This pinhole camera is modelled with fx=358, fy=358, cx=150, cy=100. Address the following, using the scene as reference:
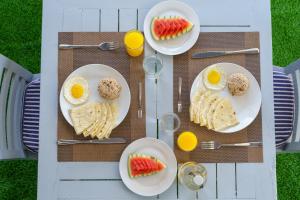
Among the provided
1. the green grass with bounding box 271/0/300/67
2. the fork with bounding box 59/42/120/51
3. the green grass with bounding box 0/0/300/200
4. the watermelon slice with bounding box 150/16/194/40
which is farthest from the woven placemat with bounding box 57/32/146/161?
the green grass with bounding box 271/0/300/67

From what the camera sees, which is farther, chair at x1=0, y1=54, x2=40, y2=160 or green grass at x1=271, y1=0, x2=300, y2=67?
green grass at x1=271, y1=0, x2=300, y2=67

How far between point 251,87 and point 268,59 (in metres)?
0.13

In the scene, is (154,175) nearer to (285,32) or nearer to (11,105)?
(11,105)

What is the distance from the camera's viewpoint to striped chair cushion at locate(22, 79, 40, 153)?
151 centimetres

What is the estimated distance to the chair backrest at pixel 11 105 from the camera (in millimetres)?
→ 1384

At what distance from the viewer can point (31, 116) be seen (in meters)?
1.54

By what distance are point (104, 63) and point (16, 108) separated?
49 cm

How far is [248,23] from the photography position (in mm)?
1339

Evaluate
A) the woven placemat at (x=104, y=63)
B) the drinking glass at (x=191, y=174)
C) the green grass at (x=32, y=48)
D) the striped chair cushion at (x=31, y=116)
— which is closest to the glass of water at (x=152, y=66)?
the woven placemat at (x=104, y=63)

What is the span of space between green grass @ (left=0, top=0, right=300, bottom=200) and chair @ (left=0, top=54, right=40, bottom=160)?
0.47m

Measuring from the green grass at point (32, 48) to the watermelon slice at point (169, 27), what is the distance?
945 millimetres

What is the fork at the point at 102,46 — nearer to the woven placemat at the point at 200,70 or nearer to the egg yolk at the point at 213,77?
the woven placemat at the point at 200,70

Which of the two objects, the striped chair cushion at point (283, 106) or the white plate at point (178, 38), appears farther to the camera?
the striped chair cushion at point (283, 106)

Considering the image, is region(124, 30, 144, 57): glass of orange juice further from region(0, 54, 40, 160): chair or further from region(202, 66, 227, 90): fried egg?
region(0, 54, 40, 160): chair
